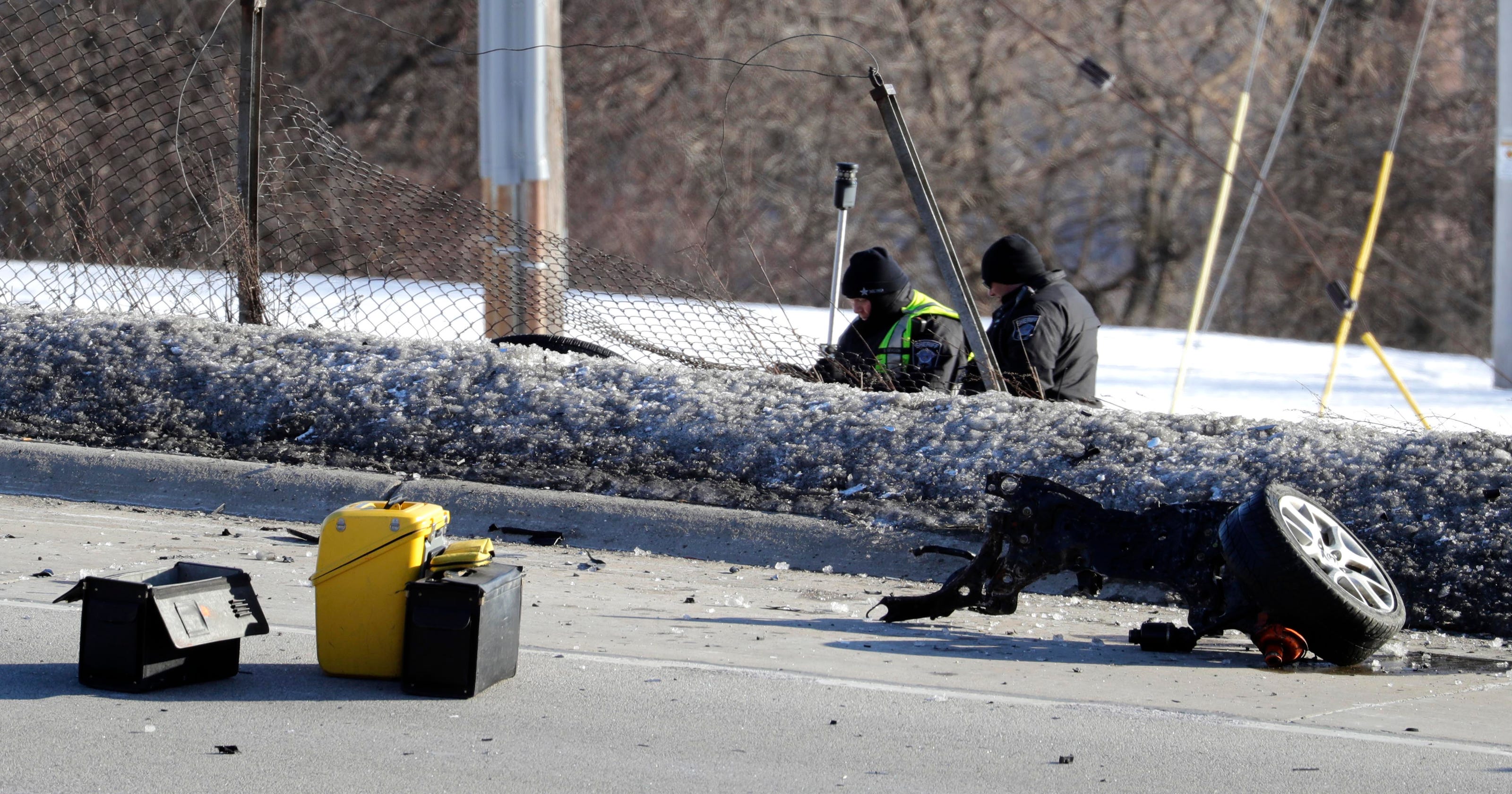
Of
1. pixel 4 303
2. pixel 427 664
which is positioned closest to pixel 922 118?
pixel 4 303

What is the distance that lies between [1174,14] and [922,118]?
4675 millimetres

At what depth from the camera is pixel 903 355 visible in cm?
868

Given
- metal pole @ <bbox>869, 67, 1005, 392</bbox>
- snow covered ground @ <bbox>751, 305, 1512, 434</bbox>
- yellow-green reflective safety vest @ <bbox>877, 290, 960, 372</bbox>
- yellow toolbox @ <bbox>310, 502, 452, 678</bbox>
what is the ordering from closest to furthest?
yellow toolbox @ <bbox>310, 502, 452, 678</bbox> < metal pole @ <bbox>869, 67, 1005, 392</bbox> < yellow-green reflective safety vest @ <bbox>877, 290, 960, 372</bbox> < snow covered ground @ <bbox>751, 305, 1512, 434</bbox>

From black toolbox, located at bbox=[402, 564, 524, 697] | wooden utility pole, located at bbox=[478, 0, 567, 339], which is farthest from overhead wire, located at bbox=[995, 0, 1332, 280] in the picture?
black toolbox, located at bbox=[402, 564, 524, 697]

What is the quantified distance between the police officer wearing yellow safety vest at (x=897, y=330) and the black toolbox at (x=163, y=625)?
4.31 meters

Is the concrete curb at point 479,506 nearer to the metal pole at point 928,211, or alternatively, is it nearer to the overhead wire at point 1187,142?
the metal pole at point 928,211

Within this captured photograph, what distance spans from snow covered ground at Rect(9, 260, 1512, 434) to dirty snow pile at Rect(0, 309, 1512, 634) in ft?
1.89

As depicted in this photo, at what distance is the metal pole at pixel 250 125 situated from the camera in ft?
26.3

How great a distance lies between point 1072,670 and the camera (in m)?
4.89

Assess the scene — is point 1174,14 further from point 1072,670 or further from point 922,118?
point 1072,670

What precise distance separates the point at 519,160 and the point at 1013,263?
2958 millimetres

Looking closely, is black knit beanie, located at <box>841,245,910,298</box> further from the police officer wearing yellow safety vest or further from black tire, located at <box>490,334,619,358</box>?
black tire, located at <box>490,334,619,358</box>

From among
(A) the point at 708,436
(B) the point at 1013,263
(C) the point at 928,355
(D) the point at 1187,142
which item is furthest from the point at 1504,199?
(A) the point at 708,436

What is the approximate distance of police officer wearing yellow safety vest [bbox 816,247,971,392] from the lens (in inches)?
330
